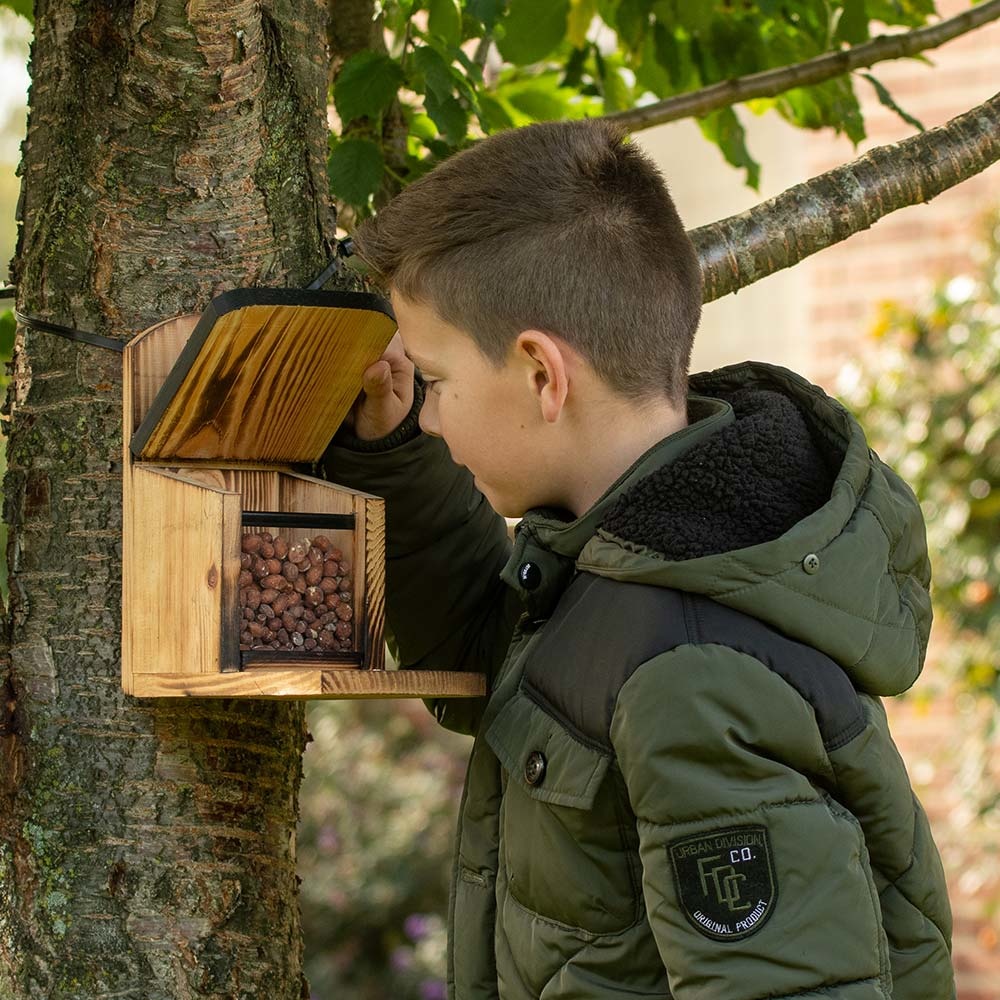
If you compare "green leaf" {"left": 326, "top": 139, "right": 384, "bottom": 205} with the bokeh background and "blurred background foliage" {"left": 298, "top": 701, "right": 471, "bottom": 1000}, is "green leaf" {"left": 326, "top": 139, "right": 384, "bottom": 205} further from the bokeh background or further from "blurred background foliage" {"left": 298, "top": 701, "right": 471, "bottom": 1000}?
"blurred background foliage" {"left": 298, "top": 701, "right": 471, "bottom": 1000}

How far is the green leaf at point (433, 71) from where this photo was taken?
2088mm

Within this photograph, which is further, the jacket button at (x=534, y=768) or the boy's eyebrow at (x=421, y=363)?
the boy's eyebrow at (x=421, y=363)

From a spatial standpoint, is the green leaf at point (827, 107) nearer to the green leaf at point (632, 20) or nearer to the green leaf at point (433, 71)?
the green leaf at point (632, 20)

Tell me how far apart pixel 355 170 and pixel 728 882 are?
1.24 m

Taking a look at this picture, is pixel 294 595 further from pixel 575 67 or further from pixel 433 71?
pixel 575 67

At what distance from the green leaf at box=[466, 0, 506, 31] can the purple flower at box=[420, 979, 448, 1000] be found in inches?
160

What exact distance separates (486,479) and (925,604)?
546 millimetres

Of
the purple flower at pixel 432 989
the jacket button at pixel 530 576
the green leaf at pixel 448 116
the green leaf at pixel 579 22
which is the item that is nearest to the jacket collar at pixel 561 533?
the jacket button at pixel 530 576

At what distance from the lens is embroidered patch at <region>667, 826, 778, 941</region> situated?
55.9 inches

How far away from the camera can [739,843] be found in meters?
1.42

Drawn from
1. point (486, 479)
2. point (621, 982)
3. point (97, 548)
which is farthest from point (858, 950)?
point (97, 548)

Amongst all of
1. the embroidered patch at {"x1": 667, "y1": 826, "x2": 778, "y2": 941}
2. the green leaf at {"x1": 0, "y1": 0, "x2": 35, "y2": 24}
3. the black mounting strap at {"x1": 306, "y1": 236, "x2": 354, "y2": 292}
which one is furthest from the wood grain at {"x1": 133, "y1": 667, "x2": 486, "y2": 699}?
the green leaf at {"x1": 0, "y1": 0, "x2": 35, "y2": 24}

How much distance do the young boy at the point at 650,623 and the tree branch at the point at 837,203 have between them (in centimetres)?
30

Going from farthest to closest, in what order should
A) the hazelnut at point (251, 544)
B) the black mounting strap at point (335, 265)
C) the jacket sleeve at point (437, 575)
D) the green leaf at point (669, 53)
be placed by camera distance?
the green leaf at point (669, 53)
the jacket sleeve at point (437, 575)
the black mounting strap at point (335, 265)
the hazelnut at point (251, 544)
